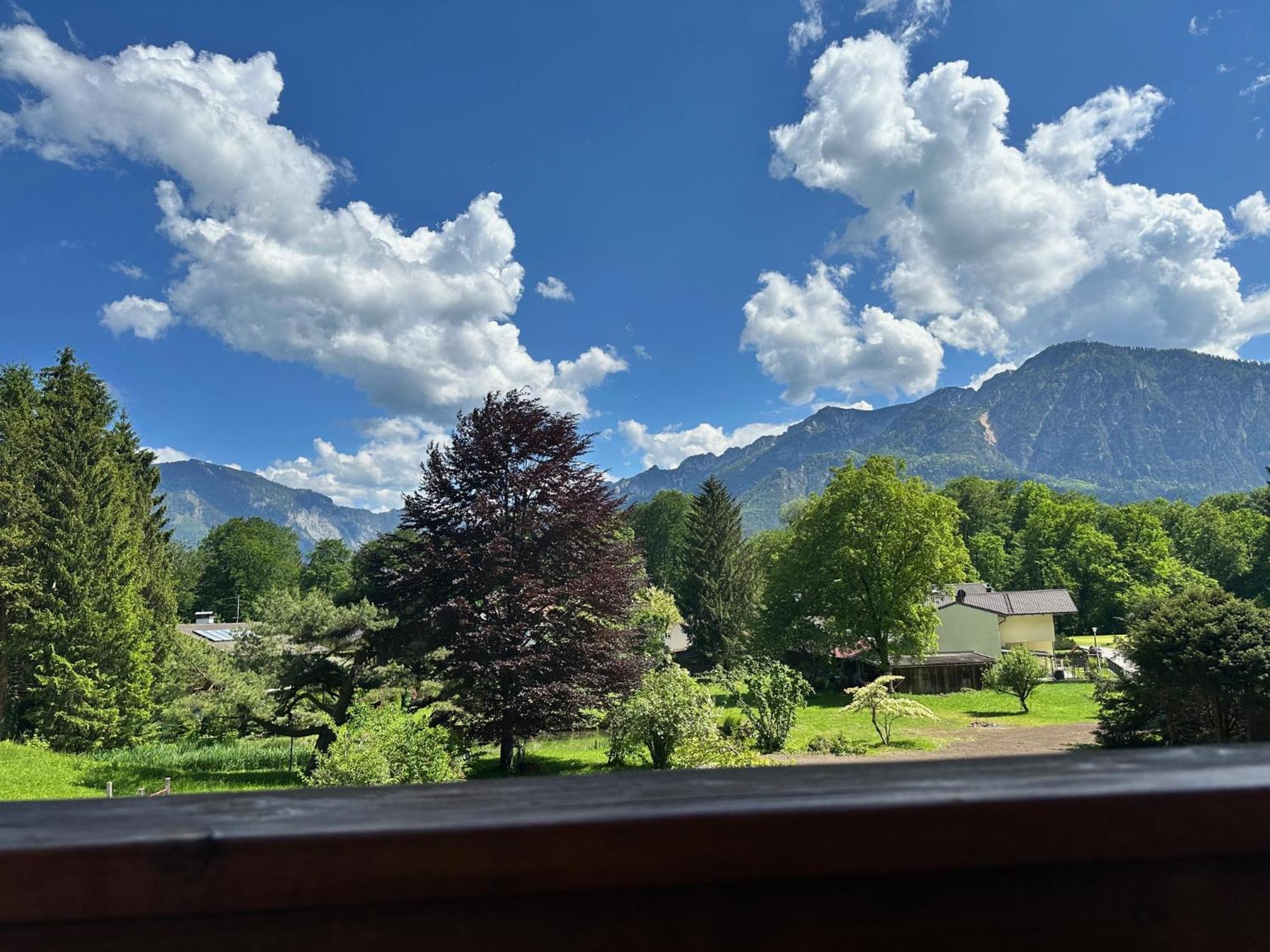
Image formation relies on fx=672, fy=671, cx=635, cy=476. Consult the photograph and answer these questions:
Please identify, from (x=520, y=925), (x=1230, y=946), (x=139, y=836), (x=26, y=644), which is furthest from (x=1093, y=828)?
(x=26, y=644)

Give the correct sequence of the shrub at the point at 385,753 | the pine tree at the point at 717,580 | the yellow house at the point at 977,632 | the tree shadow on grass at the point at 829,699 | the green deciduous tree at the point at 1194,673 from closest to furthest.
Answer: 1. the shrub at the point at 385,753
2. the green deciduous tree at the point at 1194,673
3. the tree shadow on grass at the point at 829,699
4. the yellow house at the point at 977,632
5. the pine tree at the point at 717,580

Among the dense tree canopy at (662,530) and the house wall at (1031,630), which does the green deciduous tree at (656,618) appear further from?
the house wall at (1031,630)

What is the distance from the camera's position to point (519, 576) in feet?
54.1

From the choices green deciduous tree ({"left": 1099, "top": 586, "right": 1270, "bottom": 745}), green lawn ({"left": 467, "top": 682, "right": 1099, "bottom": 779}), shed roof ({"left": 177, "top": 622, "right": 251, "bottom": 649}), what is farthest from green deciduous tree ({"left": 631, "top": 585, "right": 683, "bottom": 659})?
shed roof ({"left": 177, "top": 622, "right": 251, "bottom": 649})

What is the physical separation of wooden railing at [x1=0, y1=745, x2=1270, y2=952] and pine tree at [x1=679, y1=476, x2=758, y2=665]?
3870cm

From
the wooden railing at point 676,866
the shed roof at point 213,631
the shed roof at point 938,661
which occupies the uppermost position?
the wooden railing at point 676,866

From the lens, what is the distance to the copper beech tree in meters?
16.2

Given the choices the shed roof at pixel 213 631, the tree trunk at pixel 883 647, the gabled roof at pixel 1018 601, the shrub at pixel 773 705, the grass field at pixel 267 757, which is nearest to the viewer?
the grass field at pixel 267 757

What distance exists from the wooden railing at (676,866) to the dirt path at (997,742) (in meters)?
17.7

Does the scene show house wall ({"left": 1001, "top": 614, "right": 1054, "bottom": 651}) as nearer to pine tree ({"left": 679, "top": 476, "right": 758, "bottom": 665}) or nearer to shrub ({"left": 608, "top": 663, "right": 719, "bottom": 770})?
pine tree ({"left": 679, "top": 476, "right": 758, "bottom": 665})

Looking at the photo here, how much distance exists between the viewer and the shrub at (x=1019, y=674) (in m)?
25.5

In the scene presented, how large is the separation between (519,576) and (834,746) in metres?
10.7

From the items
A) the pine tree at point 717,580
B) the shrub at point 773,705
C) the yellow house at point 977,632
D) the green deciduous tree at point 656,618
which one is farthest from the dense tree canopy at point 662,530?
the shrub at point 773,705

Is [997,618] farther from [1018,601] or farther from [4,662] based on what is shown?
[4,662]
